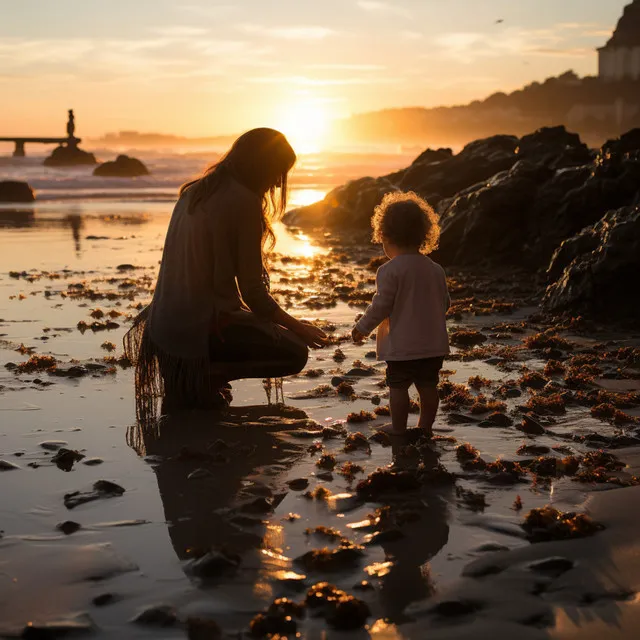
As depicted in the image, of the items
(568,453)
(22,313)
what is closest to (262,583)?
(568,453)

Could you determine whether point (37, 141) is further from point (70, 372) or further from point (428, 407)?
point (428, 407)

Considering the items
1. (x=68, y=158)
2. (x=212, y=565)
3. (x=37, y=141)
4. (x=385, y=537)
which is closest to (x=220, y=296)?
(x=385, y=537)

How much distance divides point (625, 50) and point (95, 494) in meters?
157

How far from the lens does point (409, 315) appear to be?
18.6 ft

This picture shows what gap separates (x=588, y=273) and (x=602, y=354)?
2.15 meters

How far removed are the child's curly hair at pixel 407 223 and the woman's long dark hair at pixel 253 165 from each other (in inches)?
33.9

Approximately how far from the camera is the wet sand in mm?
3383

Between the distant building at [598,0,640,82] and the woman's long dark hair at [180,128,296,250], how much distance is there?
150 metres

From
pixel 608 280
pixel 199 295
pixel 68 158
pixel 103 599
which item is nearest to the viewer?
pixel 103 599

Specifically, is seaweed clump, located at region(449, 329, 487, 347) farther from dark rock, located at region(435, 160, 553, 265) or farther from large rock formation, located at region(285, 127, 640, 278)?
dark rock, located at region(435, 160, 553, 265)

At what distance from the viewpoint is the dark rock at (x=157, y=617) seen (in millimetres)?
3258

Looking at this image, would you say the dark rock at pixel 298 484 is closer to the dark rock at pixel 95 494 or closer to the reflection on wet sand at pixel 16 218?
the dark rock at pixel 95 494

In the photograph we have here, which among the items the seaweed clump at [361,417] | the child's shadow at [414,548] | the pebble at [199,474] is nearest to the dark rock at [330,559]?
the child's shadow at [414,548]

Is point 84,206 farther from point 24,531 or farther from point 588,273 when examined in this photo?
point 24,531
